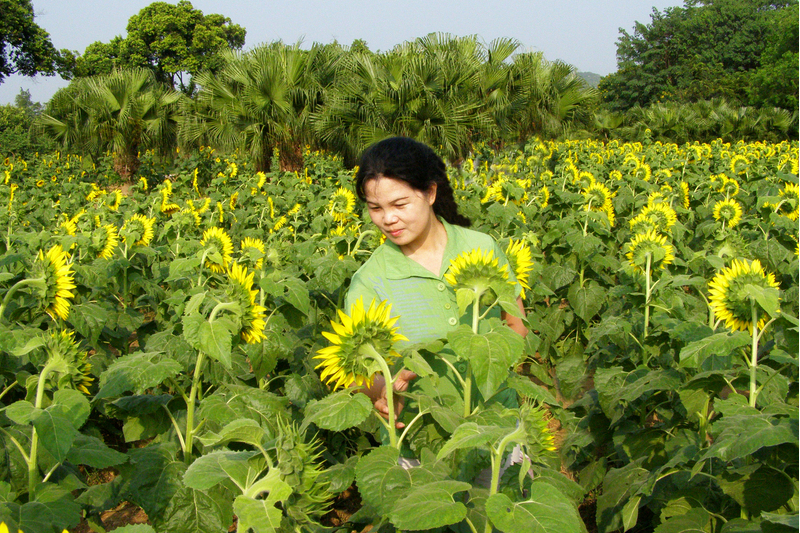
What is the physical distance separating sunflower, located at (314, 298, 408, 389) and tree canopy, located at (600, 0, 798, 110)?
122 feet

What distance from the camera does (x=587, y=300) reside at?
13.2 feet

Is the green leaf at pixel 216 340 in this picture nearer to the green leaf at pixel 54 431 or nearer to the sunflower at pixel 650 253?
the green leaf at pixel 54 431

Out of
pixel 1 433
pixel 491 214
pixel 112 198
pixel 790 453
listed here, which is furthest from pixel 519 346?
pixel 112 198

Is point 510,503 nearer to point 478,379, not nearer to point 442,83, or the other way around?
point 478,379

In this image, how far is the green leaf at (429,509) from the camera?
945 millimetres

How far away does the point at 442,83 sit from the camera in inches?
475

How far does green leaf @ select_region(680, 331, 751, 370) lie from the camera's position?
1.50 m

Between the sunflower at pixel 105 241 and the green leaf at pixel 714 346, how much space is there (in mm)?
3478

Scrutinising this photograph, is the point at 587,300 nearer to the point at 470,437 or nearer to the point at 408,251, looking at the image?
the point at 408,251

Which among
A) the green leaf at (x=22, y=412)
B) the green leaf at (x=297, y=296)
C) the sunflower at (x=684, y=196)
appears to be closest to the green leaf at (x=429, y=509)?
the green leaf at (x=22, y=412)

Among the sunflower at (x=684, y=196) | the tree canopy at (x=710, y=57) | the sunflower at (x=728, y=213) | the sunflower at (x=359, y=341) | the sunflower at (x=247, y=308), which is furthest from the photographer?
the tree canopy at (x=710, y=57)

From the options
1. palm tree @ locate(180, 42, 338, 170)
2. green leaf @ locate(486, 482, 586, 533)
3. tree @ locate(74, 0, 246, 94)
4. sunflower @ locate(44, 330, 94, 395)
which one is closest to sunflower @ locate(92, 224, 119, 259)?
sunflower @ locate(44, 330, 94, 395)

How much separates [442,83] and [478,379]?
1151cm

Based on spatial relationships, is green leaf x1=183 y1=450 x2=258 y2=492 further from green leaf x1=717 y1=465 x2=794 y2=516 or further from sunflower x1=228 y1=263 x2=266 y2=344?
green leaf x1=717 y1=465 x2=794 y2=516
